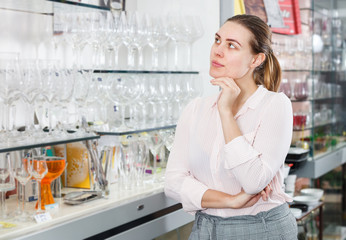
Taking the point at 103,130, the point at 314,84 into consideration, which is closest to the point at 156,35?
the point at 103,130

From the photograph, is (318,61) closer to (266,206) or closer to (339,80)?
(339,80)

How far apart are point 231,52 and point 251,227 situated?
0.72m

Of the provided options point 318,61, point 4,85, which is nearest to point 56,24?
point 4,85

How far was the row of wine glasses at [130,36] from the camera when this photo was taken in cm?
293

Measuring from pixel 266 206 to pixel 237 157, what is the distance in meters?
0.31

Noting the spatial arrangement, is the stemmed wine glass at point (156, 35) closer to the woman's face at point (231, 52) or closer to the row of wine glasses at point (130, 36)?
the row of wine glasses at point (130, 36)

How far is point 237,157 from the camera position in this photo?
6.63 feet

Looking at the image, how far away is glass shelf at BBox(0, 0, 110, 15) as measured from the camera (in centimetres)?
274

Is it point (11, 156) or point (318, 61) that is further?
point (318, 61)

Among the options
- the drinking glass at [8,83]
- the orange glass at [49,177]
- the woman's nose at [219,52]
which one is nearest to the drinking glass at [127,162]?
the orange glass at [49,177]

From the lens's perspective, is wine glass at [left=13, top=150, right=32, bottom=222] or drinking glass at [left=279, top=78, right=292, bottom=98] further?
drinking glass at [left=279, top=78, right=292, bottom=98]

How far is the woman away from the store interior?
1.80ft

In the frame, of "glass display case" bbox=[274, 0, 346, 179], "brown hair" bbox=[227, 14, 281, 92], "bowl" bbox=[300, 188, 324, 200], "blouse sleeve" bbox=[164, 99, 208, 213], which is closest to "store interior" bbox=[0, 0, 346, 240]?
"bowl" bbox=[300, 188, 324, 200]

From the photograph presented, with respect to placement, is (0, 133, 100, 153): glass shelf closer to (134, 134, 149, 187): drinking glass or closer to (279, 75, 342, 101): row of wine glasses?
(134, 134, 149, 187): drinking glass
